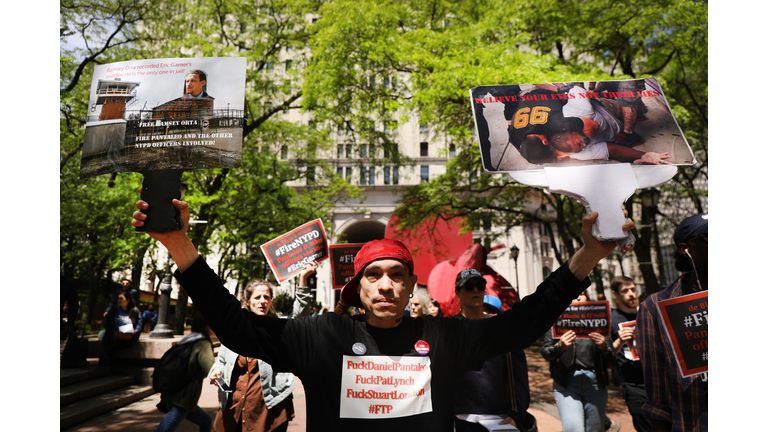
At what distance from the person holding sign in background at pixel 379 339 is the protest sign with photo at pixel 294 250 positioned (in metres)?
3.88

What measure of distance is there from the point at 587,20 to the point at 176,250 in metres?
12.1

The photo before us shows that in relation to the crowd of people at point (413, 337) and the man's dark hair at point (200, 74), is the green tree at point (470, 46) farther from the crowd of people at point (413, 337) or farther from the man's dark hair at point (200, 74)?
the man's dark hair at point (200, 74)

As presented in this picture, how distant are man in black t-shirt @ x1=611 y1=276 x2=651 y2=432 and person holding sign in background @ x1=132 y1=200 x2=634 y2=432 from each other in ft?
9.19

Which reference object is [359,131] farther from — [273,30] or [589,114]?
[589,114]

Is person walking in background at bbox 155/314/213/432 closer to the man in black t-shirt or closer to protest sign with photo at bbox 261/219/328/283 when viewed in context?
protest sign with photo at bbox 261/219/328/283

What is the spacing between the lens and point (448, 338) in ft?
7.01

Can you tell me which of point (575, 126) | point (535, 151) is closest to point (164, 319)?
point (535, 151)

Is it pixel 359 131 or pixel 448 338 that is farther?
pixel 359 131

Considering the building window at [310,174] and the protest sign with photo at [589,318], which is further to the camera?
the building window at [310,174]

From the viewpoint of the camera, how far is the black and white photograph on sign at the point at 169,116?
2291 millimetres

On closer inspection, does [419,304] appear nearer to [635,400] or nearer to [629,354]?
[629,354]

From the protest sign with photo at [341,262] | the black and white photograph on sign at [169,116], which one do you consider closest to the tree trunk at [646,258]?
the protest sign with photo at [341,262]

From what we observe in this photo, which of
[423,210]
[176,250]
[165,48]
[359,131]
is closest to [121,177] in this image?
[165,48]

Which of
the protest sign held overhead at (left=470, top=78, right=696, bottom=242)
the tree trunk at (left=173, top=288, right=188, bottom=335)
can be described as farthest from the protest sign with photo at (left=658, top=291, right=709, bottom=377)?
the tree trunk at (left=173, top=288, right=188, bottom=335)
